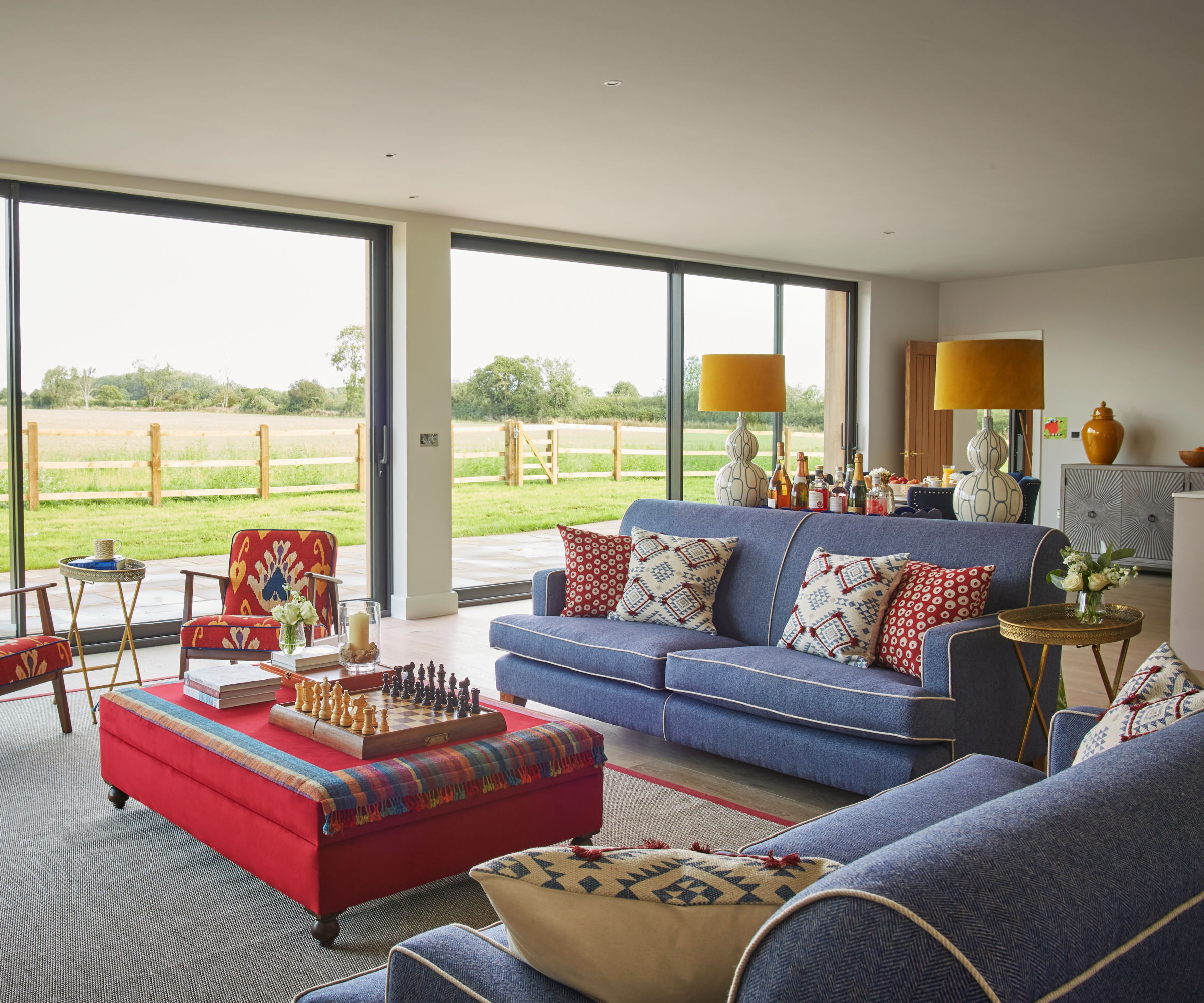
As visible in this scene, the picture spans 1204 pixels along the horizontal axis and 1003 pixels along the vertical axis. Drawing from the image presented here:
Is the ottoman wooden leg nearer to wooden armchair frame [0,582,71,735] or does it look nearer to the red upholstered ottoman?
the red upholstered ottoman

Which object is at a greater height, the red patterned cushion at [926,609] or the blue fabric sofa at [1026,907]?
the blue fabric sofa at [1026,907]

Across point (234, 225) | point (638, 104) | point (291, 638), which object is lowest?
point (291, 638)

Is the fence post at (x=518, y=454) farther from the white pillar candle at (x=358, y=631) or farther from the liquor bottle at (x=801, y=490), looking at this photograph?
the white pillar candle at (x=358, y=631)

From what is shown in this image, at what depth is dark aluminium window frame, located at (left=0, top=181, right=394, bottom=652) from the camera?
530 cm

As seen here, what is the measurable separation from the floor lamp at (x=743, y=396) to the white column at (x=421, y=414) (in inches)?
95.1

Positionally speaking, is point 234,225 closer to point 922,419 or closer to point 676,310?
point 676,310

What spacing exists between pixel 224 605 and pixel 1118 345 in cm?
773

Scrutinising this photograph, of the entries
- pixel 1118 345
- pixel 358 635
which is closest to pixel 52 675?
pixel 358 635

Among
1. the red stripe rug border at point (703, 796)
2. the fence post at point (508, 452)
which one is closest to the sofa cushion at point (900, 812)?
the red stripe rug border at point (703, 796)

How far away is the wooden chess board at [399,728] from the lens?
8.67 ft

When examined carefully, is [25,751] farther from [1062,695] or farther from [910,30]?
[910,30]

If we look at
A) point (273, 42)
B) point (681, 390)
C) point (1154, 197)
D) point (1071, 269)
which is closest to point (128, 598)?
point (273, 42)

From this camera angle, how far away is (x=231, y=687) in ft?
10.1

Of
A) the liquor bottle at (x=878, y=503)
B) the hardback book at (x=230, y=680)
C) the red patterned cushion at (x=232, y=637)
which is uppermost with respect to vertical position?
the liquor bottle at (x=878, y=503)
